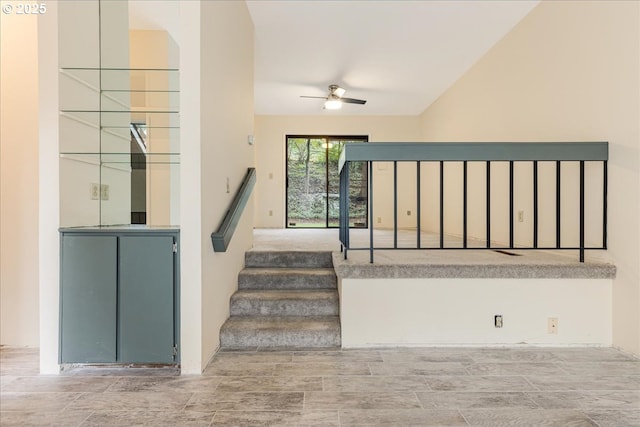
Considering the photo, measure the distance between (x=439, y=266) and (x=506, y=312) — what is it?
0.61 metres

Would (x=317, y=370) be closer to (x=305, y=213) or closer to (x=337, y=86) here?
(x=337, y=86)

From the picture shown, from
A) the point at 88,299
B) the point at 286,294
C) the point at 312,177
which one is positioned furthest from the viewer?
the point at 312,177

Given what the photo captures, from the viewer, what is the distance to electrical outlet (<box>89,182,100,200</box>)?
2449 mm

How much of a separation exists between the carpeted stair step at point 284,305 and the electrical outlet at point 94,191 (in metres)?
1.26

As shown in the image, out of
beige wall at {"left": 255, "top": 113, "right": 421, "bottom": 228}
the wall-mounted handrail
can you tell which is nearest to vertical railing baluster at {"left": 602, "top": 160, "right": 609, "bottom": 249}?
the wall-mounted handrail

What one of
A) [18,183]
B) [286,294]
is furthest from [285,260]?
[18,183]

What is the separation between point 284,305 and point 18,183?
221 centimetres

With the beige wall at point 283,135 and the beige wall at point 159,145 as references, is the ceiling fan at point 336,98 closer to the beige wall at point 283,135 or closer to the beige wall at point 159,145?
the beige wall at point 283,135

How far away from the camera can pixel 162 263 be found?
2.22m

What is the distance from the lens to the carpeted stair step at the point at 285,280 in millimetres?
3127

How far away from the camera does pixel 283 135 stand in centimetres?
752

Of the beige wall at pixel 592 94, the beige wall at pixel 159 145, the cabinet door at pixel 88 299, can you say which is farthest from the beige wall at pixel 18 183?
the beige wall at pixel 592 94

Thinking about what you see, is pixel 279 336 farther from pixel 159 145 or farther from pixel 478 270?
pixel 159 145

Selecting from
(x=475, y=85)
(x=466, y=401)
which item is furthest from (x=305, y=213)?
(x=466, y=401)
